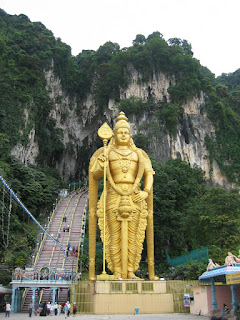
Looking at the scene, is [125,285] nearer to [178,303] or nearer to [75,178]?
[178,303]

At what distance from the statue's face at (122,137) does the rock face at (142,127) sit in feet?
56.1

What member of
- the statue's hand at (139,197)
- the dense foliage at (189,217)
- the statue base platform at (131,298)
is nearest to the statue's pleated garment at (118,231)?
the statue's hand at (139,197)

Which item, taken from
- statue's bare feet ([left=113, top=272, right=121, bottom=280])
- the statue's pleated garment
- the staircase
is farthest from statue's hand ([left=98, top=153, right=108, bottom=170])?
the staircase

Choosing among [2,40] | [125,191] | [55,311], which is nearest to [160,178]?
[125,191]

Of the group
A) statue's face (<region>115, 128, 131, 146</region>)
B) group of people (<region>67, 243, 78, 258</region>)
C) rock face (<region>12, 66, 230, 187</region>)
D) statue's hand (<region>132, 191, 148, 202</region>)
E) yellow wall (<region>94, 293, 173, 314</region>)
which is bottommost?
yellow wall (<region>94, 293, 173, 314</region>)

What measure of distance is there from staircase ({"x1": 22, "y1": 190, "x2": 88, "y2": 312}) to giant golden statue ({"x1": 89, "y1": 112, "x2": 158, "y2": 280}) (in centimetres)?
300

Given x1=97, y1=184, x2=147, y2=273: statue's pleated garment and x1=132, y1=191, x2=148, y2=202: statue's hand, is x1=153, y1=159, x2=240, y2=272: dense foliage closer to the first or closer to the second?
x1=97, y1=184, x2=147, y2=273: statue's pleated garment

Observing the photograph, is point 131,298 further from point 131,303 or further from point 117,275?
point 117,275

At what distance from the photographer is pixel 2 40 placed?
94.0 ft

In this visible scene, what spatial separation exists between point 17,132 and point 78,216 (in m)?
9.41

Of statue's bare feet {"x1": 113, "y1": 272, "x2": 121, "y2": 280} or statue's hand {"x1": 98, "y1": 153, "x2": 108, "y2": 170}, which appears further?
statue's hand {"x1": 98, "y1": 153, "x2": 108, "y2": 170}

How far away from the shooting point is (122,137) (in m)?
10.3

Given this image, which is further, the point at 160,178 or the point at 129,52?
the point at 129,52

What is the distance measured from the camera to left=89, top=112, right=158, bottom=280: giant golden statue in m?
9.44
